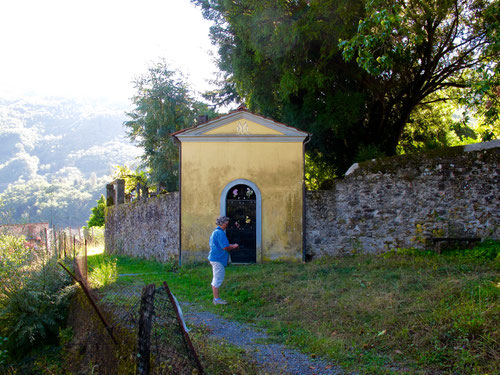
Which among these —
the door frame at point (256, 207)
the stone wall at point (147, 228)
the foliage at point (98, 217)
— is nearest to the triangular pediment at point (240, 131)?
the door frame at point (256, 207)

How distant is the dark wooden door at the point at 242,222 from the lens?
1341 centimetres

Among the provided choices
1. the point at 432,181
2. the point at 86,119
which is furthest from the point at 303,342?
the point at 86,119

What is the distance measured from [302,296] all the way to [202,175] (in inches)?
260

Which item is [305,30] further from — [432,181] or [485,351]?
[485,351]

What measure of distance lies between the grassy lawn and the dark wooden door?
82.7 inches

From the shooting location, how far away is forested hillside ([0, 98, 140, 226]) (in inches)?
1886

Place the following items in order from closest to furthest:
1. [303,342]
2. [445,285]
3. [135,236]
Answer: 1. [303,342]
2. [445,285]
3. [135,236]

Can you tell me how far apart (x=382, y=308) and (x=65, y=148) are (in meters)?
83.5

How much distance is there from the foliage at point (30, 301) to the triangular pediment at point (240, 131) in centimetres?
605

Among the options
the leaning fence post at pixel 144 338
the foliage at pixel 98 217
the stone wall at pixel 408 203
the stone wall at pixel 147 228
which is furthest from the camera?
the foliage at pixel 98 217

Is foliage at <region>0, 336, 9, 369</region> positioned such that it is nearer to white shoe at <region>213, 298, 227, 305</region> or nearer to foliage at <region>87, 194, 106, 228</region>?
white shoe at <region>213, 298, 227, 305</region>

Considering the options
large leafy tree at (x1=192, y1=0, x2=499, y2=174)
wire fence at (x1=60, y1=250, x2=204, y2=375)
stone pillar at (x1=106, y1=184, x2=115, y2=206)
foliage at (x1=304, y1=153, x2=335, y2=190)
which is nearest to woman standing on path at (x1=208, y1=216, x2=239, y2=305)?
wire fence at (x1=60, y1=250, x2=204, y2=375)

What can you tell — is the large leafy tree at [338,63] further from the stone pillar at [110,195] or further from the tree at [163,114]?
the stone pillar at [110,195]

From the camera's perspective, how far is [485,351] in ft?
15.2
